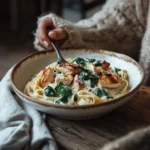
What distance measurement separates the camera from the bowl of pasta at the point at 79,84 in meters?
0.62

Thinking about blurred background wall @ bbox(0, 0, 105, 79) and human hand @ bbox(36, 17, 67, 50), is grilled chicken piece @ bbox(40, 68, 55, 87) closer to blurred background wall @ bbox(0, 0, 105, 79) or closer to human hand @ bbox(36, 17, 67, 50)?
human hand @ bbox(36, 17, 67, 50)

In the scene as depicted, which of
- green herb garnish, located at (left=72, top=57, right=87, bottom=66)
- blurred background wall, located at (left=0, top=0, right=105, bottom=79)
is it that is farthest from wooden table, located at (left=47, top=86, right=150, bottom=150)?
blurred background wall, located at (left=0, top=0, right=105, bottom=79)

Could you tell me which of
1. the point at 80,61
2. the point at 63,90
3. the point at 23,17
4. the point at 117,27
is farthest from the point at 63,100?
the point at 23,17

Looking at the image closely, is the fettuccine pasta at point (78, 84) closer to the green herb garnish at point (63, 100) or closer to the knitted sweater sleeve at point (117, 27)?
the green herb garnish at point (63, 100)

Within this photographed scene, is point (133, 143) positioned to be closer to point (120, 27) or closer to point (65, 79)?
point (65, 79)

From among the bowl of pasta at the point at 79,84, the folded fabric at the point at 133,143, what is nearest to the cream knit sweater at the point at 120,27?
the bowl of pasta at the point at 79,84

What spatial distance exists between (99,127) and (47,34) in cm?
32

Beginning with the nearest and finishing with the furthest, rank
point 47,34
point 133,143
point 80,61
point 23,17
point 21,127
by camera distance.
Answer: point 133,143
point 21,127
point 80,61
point 47,34
point 23,17

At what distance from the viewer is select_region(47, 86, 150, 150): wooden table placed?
2.00 feet

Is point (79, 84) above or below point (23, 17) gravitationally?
above

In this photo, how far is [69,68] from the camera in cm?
70

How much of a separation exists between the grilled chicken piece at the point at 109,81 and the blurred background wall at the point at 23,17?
1354mm

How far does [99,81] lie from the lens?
0.67 m

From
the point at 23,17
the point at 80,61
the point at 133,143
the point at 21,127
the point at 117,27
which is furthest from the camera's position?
the point at 23,17
